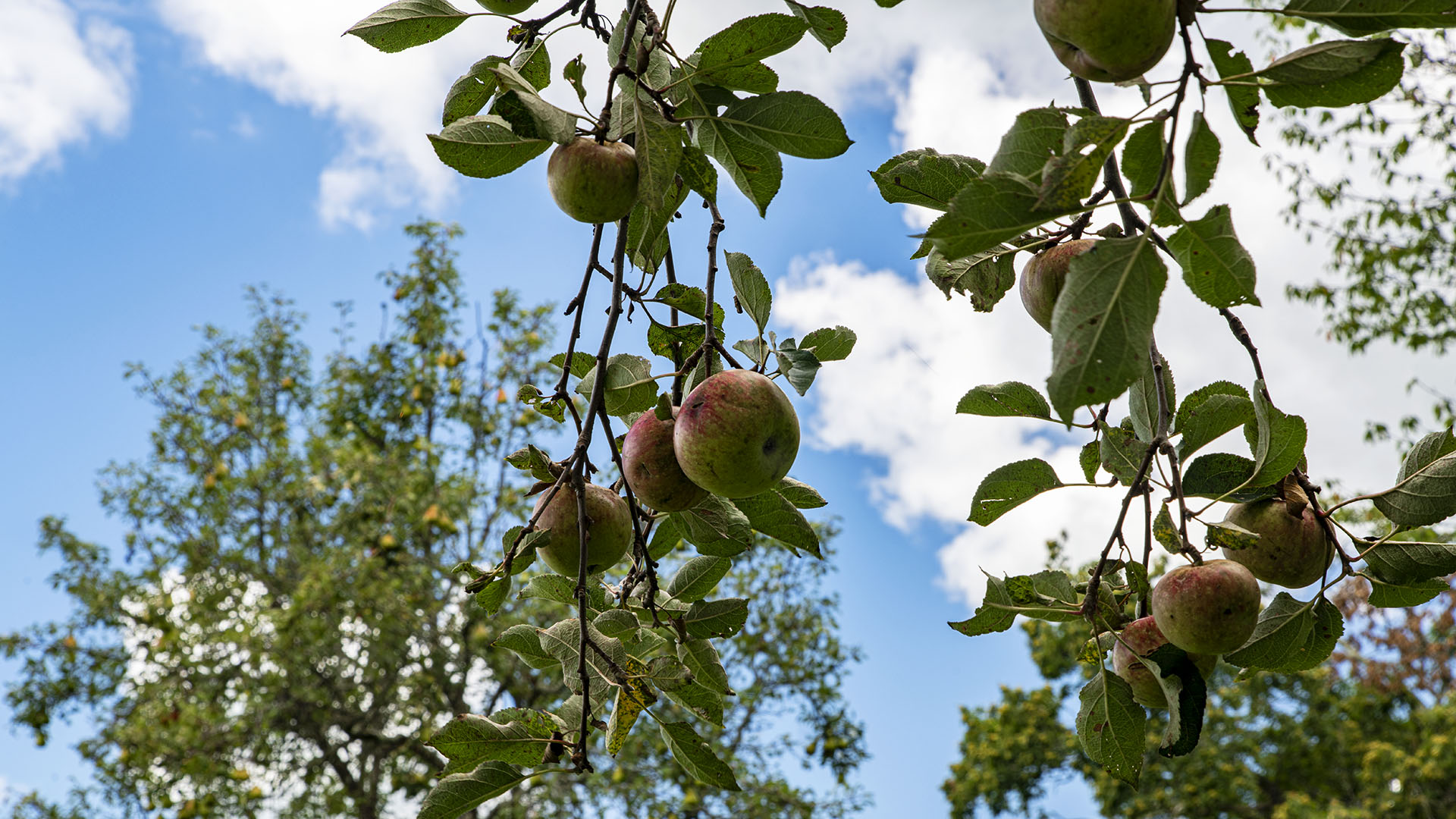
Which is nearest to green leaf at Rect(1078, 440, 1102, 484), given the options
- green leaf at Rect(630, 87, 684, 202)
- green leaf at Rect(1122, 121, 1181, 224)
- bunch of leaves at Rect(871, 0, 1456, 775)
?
bunch of leaves at Rect(871, 0, 1456, 775)

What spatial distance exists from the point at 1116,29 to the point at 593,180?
0.52 m

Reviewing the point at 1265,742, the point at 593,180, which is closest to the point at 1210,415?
the point at 593,180

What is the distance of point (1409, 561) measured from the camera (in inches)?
45.5

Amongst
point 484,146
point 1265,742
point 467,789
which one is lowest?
point 467,789

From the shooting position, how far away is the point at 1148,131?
0.83 meters

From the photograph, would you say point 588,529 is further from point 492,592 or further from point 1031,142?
point 1031,142

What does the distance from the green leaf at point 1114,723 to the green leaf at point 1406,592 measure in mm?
300

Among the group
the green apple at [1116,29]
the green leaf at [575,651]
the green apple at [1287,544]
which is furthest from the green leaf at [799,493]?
the green apple at [1116,29]

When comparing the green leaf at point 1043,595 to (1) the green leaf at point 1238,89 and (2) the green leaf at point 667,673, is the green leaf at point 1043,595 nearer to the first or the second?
(2) the green leaf at point 667,673

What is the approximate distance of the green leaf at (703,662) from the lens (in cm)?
129

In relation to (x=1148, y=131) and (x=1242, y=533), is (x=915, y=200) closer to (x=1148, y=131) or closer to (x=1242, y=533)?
(x=1148, y=131)

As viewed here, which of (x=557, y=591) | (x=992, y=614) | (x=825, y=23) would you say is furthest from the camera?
(x=557, y=591)

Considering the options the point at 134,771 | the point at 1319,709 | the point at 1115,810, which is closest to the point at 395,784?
the point at 134,771

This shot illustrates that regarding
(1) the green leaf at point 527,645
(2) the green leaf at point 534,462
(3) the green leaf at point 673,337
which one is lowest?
(1) the green leaf at point 527,645
